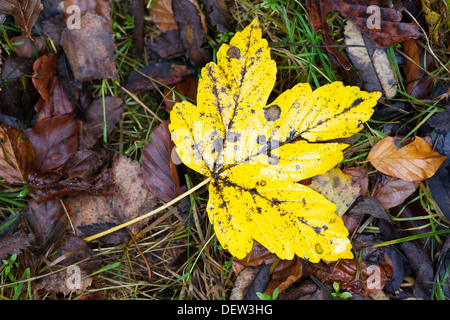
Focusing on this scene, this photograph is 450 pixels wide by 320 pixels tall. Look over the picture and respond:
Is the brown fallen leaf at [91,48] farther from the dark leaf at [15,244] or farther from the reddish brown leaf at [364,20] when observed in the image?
the reddish brown leaf at [364,20]

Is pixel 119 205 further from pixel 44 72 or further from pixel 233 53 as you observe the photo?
pixel 233 53

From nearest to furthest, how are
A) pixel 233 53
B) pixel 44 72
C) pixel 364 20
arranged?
pixel 233 53 → pixel 364 20 → pixel 44 72

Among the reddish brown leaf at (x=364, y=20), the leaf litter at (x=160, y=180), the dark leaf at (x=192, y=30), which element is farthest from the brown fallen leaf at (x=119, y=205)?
the reddish brown leaf at (x=364, y=20)

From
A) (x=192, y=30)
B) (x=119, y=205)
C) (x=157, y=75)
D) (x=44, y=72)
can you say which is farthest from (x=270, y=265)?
(x=44, y=72)

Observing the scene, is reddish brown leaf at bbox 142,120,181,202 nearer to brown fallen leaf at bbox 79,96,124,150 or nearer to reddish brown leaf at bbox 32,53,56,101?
brown fallen leaf at bbox 79,96,124,150

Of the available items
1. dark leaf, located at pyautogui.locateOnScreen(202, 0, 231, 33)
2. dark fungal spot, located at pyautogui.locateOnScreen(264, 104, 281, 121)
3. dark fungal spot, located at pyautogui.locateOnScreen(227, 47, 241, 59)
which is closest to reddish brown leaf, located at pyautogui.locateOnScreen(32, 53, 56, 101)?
dark leaf, located at pyautogui.locateOnScreen(202, 0, 231, 33)
